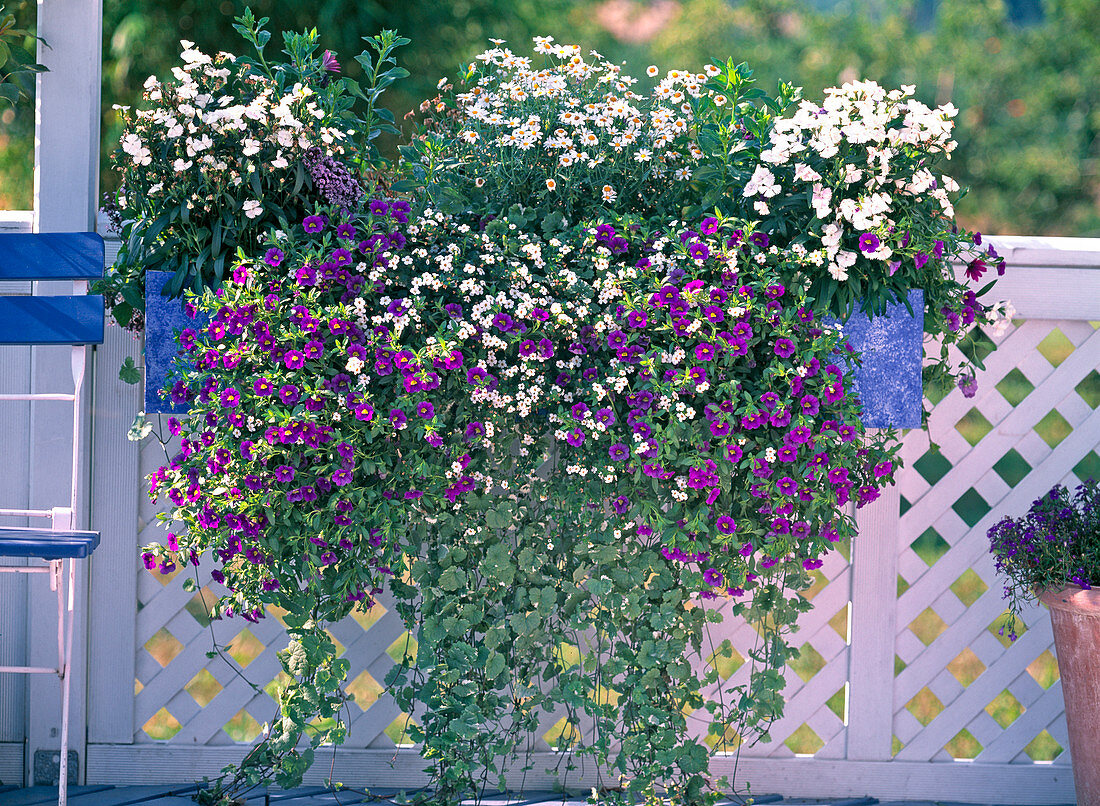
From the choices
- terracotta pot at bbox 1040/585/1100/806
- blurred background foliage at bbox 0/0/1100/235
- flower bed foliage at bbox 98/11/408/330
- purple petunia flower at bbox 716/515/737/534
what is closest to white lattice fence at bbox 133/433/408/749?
flower bed foliage at bbox 98/11/408/330

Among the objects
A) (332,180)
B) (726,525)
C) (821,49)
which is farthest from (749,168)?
(821,49)

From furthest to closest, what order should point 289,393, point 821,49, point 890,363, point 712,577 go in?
1. point 821,49
2. point 890,363
3. point 712,577
4. point 289,393

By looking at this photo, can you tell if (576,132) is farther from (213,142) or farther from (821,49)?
(821,49)

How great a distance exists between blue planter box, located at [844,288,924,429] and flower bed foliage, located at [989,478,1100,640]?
0.38 metres

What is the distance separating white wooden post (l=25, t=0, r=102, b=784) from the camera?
226 centimetres

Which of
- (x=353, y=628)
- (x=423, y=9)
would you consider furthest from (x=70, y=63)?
(x=423, y=9)

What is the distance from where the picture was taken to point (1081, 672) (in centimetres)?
206

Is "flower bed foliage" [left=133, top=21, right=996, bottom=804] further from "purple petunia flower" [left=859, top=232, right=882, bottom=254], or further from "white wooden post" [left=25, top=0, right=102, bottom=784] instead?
"white wooden post" [left=25, top=0, right=102, bottom=784]

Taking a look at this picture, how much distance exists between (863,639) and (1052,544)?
46 centimetres

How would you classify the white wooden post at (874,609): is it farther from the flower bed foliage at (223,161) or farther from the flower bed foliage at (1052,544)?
the flower bed foliage at (223,161)

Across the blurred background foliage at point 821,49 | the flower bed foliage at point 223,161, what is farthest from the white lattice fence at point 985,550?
the blurred background foliage at point 821,49

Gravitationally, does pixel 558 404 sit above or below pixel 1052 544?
above

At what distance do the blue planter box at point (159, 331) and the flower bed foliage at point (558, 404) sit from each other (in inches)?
3.6

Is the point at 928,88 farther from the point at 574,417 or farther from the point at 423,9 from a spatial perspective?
the point at 574,417
